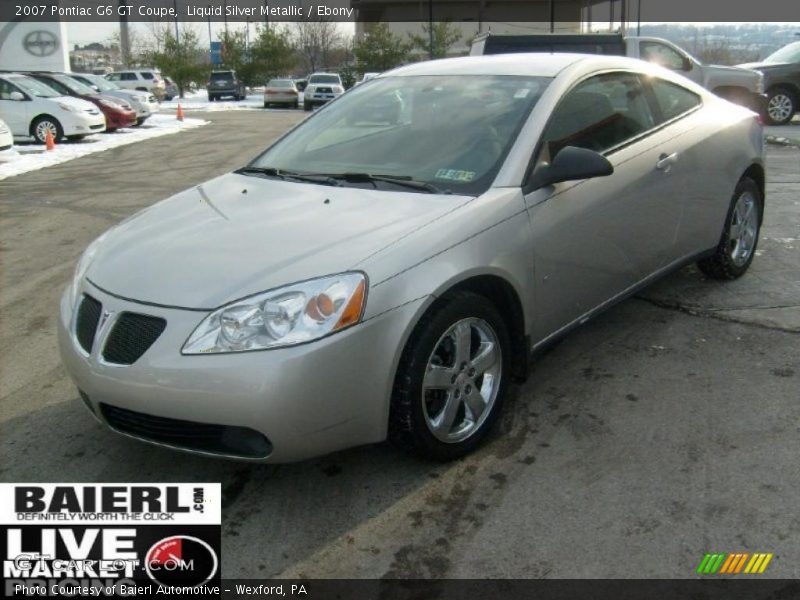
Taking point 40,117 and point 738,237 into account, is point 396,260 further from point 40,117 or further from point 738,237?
point 40,117

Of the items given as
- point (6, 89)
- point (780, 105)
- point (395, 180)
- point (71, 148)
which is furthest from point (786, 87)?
point (395, 180)

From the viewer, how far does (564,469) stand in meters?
3.31

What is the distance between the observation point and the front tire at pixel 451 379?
3104 millimetres

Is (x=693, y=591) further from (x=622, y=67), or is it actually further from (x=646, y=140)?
(x=622, y=67)

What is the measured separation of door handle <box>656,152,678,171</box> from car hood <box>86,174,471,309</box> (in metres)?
1.54

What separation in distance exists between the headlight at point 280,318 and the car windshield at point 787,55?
1797 centimetres

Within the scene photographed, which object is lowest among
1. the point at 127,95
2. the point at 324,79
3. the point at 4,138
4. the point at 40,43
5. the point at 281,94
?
the point at 4,138

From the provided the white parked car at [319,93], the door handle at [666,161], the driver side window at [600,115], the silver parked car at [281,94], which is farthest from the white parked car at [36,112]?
the silver parked car at [281,94]

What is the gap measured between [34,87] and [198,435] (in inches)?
705

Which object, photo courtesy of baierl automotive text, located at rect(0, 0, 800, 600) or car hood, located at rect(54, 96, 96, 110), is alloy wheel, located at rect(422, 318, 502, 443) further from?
car hood, located at rect(54, 96, 96, 110)

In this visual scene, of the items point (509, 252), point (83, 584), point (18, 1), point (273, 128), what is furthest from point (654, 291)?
point (18, 1)

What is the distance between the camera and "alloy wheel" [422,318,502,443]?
325cm

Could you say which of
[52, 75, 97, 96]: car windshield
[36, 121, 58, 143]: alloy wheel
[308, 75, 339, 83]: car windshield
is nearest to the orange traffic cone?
[36, 121, 58, 143]: alloy wheel

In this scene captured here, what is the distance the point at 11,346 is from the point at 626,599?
3842mm
